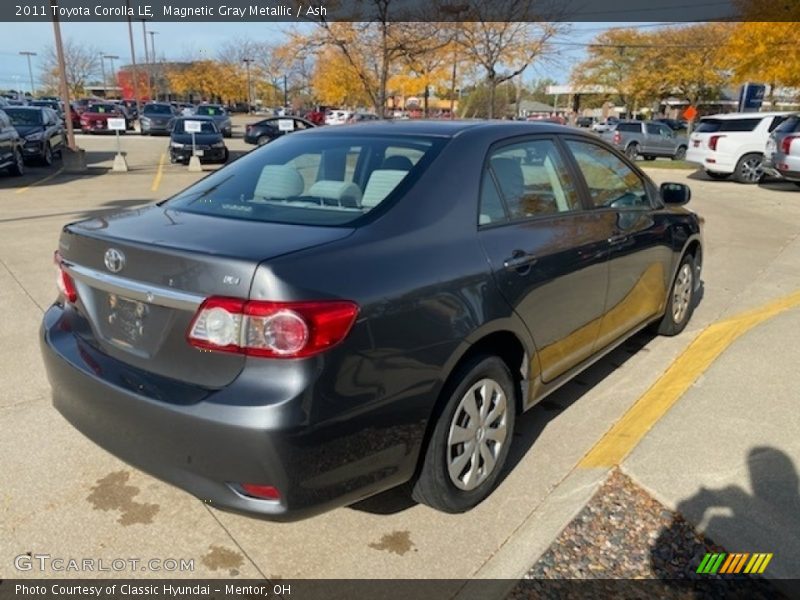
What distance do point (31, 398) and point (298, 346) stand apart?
2.62m

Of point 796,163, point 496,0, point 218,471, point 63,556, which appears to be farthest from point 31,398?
point 496,0

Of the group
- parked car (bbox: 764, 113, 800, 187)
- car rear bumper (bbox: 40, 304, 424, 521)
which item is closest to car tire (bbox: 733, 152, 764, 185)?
parked car (bbox: 764, 113, 800, 187)

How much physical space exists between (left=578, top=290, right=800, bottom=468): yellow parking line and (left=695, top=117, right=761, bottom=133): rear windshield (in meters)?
12.5

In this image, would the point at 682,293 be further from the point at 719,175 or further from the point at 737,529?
the point at 719,175

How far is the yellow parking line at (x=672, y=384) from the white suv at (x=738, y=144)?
1236 cm

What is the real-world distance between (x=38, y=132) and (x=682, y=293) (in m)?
17.8

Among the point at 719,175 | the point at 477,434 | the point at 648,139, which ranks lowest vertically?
the point at 719,175

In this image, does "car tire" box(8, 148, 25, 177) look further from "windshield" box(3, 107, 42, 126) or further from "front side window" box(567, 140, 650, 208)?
"front side window" box(567, 140, 650, 208)

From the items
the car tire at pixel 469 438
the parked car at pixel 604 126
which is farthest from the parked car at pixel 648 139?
the car tire at pixel 469 438

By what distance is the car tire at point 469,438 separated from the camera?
101 inches

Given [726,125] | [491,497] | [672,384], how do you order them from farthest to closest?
[726,125] < [672,384] < [491,497]

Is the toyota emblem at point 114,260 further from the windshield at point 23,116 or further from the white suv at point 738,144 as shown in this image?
the windshield at point 23,116

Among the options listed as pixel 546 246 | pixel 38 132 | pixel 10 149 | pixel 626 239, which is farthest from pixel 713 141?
pixel 38 132

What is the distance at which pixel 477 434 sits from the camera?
9.10 ft
